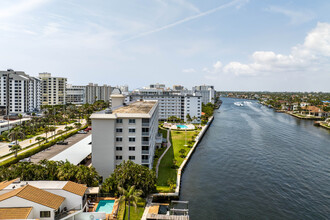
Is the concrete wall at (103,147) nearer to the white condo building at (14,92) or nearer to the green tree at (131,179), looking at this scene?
the green tree at (131,179)

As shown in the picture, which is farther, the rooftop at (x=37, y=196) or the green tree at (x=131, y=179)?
the green tree at (x=131, y=179)

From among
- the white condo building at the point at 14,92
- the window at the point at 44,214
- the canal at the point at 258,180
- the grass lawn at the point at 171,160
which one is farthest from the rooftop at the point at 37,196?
the white condo building at the point at 14,92

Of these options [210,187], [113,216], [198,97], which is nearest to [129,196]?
[113,216]

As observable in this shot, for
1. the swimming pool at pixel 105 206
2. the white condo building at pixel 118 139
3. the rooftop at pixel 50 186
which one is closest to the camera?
the rooftop at pixel 50 186

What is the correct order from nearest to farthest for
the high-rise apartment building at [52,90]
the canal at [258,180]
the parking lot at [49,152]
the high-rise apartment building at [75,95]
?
1. the canal at [258,180]
2. the parking lot at [49,152]
3. the high-rise apartment building at [52,90]
4. the high-rise apartment building at [75,95]

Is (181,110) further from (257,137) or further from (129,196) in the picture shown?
(129,196)

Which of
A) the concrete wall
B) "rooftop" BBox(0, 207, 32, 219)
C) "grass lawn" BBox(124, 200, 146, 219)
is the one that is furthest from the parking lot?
"grass lawn" BBox(124, 200, 146, 219)

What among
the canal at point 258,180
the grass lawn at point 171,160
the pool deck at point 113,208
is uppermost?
the grass lawn at point 171,160
